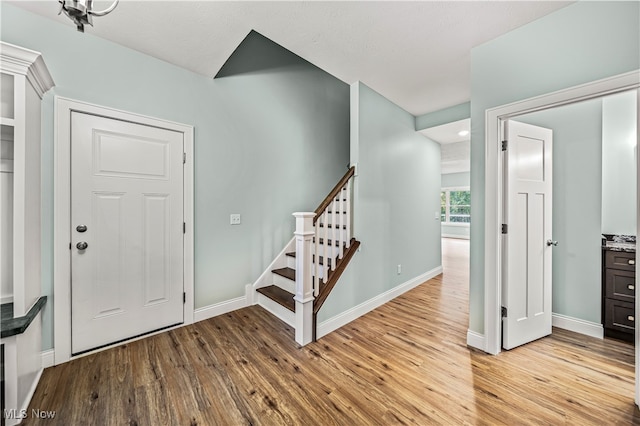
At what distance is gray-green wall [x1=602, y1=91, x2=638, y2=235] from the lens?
2.35 metres

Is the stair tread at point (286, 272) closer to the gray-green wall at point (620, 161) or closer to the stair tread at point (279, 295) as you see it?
the stair tread at point (279, 295)

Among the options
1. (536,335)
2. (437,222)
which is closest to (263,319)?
(536,335)

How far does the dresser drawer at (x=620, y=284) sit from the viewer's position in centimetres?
219

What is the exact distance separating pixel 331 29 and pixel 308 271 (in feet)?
6.78

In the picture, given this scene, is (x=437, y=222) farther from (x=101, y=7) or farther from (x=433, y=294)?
(x=101, y=7)

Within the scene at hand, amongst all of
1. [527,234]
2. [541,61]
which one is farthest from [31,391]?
[541,61]

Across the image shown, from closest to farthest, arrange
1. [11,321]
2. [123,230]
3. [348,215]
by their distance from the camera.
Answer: [11,321], [123,230], [348,215]

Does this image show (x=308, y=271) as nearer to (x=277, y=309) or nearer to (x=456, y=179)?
(x=277, y=309)

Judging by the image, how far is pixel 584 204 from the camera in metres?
2.45

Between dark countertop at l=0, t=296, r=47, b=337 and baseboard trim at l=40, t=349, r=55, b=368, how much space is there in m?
0.46

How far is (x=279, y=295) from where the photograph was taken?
2826 mm

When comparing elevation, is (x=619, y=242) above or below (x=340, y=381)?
above

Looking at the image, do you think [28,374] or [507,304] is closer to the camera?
[28,374]

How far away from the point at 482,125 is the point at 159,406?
10.4ft
